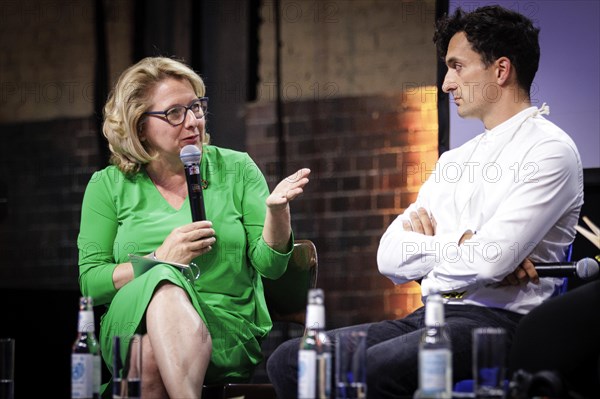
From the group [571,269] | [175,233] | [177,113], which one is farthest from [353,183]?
[571,269]

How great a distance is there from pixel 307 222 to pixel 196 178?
5.10 feet

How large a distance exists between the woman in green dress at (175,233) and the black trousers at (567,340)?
787mm

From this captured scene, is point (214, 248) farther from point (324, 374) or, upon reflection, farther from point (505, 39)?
point (505, 39)

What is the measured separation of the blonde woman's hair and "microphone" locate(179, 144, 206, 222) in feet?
1.12

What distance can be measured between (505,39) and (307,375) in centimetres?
134

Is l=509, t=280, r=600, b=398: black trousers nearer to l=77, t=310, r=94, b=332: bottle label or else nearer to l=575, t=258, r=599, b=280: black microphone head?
l=575, t=258, r=599, b=280: black microphone head

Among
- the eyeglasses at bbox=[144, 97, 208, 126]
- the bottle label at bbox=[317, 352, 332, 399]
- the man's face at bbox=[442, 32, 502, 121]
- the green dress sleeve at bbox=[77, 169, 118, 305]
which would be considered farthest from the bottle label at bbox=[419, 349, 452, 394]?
the eyeglasses at bbox=[144, 97, 208, 126]

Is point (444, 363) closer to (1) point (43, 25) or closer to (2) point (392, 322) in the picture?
(2) point (392, 322)

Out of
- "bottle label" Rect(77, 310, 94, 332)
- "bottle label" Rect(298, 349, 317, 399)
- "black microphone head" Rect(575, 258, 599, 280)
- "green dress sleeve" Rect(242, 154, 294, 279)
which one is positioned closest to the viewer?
"bottle label" Rect(298, 349, 317, 399)

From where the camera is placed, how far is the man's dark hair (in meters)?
2.73

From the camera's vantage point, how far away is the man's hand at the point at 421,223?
2.66 meters

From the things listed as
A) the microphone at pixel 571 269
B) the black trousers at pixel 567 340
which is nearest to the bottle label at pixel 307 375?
the black trousers at pixel 567 340

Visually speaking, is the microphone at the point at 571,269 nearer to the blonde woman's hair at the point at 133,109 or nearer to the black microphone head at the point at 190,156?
the black microphone head at the point at 190,156

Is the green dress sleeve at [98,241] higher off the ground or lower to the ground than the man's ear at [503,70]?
lower
